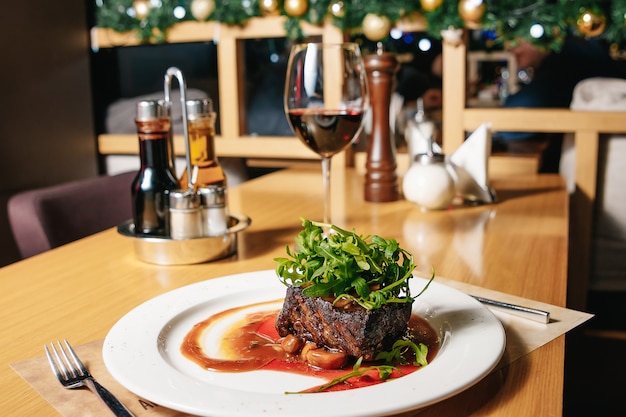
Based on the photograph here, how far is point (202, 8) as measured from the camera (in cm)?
206

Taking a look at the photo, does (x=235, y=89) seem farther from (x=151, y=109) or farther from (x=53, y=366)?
(x=53, y=366)

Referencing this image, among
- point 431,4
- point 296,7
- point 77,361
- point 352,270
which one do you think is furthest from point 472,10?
point 77,361

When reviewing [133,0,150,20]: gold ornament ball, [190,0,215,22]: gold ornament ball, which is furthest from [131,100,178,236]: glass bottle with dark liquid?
[133,0,150,20]: gold ornament ball

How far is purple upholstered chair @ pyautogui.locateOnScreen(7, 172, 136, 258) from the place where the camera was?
55.9 inches

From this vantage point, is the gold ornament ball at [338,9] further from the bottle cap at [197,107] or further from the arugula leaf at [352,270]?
the arugula leaf at [352,270]

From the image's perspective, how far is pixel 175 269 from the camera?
999 millimetres

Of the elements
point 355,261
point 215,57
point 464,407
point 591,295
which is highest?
point 215,57

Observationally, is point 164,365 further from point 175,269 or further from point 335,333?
point 175,269

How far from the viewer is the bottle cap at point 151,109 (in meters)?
1.01

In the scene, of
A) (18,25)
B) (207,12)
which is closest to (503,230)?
(207,12)

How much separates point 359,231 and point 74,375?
27.7 inches

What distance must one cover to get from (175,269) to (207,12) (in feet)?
4.19

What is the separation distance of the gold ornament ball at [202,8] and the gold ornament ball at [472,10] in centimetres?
76

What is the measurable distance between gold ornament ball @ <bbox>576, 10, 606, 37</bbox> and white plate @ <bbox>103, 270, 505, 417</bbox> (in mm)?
1220
